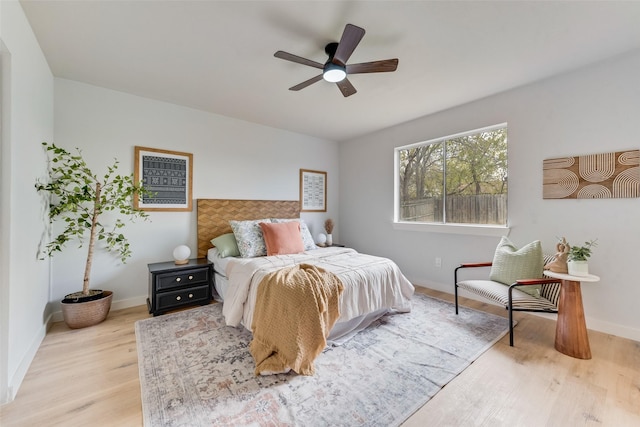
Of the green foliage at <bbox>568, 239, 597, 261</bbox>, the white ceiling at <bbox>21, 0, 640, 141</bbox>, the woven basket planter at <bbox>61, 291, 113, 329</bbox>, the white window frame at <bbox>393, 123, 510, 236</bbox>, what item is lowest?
the woven basket planter at <bbox>61, 291, 113, 329</bbox>

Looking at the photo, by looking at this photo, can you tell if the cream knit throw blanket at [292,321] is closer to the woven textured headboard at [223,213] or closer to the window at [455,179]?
the woven textured headboard at [223,213]

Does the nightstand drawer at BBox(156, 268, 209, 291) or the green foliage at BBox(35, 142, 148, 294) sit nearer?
the green foliage at BBox(35, 142, 148, 294)

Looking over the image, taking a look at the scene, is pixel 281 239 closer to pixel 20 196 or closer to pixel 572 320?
pixel 20 196

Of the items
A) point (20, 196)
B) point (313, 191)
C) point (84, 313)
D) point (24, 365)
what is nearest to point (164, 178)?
point (20, 196)

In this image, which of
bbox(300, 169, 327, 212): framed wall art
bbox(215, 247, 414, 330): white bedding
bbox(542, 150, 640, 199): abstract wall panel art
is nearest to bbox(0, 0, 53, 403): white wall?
bbox(215, 247, 414, 330): white bedding

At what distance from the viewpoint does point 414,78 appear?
2553mm

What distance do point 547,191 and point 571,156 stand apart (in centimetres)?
38

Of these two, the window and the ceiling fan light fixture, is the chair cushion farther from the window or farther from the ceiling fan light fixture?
the ceiling fan light fixture

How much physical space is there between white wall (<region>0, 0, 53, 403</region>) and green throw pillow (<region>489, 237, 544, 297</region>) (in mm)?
3867

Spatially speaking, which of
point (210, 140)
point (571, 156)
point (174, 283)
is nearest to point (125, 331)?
point (174, 283)

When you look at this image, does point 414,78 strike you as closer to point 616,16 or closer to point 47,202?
point 616,16

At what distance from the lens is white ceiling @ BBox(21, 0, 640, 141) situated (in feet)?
5.54

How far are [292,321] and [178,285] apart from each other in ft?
5.62

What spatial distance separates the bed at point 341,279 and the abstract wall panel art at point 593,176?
5.90 feet
